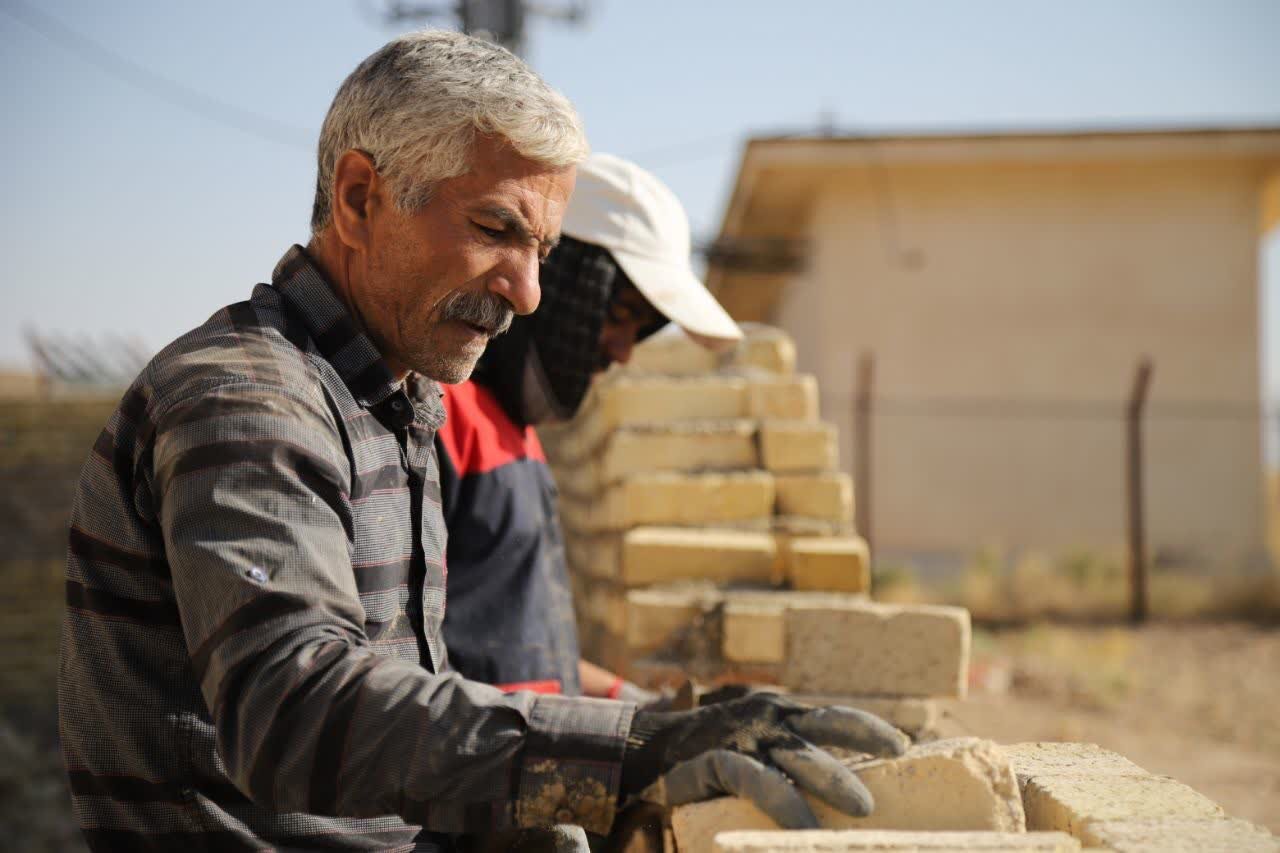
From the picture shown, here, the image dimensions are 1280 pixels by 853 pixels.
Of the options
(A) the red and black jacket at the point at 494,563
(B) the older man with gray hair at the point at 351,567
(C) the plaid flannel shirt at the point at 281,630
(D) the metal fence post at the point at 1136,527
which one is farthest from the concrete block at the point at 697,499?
(D) the metal fence post at the point at 1136,527

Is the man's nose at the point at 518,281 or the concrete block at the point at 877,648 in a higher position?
the man's nose at the point at 518,281

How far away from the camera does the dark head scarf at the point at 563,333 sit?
8.82ft

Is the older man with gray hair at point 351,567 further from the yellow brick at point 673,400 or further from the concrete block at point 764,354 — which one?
the concrete block at point 764,354

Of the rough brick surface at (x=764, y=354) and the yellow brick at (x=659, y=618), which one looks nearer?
the yellow brick at (x=659, y=618)

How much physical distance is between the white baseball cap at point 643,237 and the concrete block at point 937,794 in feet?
4.73

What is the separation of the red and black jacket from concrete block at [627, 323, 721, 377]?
2.18 meters

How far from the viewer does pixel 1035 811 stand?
165 centimetres

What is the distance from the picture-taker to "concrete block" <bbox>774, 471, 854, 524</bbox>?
4.17 meters

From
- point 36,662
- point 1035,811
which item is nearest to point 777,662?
point 1035,811

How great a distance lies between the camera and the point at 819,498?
13.7ft

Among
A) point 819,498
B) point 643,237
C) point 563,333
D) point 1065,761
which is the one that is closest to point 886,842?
point 1065,761

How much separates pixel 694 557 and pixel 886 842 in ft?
8.21

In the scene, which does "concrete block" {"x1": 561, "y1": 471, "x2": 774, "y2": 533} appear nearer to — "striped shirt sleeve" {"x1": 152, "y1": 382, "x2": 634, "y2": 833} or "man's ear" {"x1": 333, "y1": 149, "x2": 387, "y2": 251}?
"man's ear" {"x1": 333, "y1": 149, "x2": 387, "y2": 251}

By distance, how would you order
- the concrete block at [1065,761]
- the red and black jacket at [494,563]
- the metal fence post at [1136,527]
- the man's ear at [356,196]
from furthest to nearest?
the metal fence post at [1136,527]
the red and black jacket at [494,563]
the concrete block at [1065,761]
the man's ear at [356,196]
